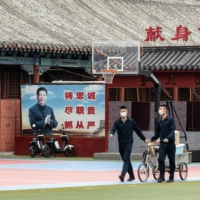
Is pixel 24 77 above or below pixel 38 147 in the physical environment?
above

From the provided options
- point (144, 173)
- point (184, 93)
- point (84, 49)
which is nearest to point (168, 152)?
point (144, 173)

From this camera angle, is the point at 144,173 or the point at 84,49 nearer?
the point at 144,173

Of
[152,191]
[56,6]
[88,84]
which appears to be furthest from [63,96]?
[152,191]

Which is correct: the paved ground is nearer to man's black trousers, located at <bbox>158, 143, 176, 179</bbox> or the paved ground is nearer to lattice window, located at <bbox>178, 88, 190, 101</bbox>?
man's black trousers, located at <bbox>158, 143, 176, 179</bbox>

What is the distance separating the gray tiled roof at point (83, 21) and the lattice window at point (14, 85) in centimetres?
265

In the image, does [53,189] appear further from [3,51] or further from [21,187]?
[3,51]

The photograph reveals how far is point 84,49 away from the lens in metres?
43.0

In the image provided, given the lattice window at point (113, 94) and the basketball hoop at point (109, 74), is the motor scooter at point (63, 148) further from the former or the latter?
the lattice window at point (113, 94)

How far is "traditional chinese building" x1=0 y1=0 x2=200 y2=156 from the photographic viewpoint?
37.4 m

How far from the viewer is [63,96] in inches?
1471

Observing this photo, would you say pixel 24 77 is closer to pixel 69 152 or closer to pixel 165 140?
pixel 69 152

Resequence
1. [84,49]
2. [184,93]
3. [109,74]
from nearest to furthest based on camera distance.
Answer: [109,74] → [84,49] → [184,93]

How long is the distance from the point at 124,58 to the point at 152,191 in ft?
45.7

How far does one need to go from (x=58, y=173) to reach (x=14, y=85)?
57.2 feet
